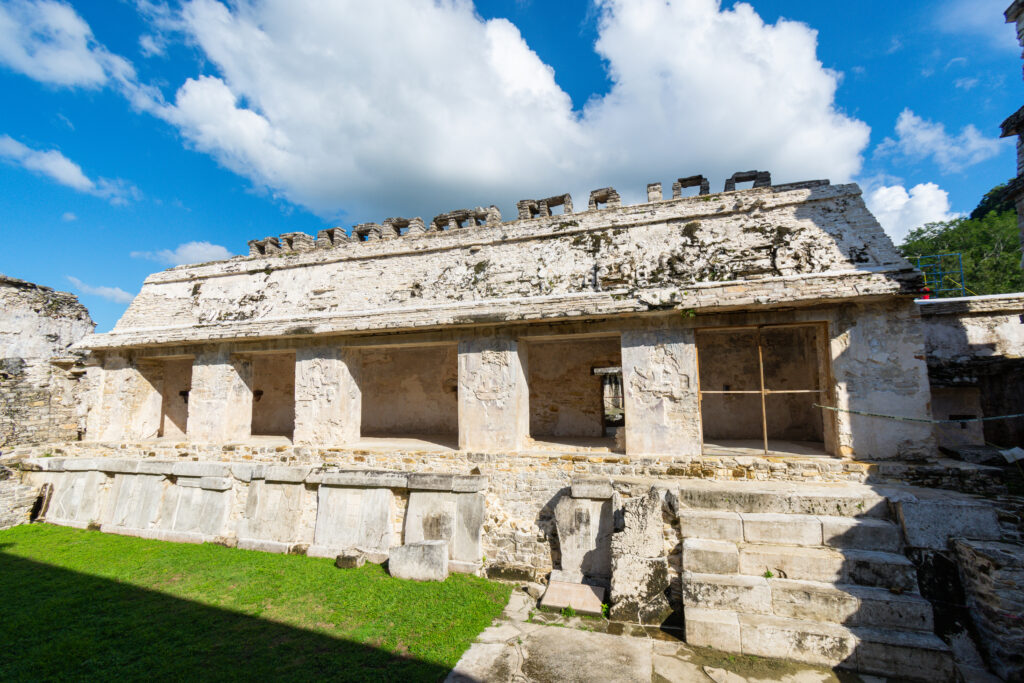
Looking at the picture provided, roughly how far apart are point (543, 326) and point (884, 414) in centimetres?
431

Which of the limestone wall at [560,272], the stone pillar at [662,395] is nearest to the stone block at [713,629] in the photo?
the stone pillar at [662,395]

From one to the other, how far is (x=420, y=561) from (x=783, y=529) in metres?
4.18

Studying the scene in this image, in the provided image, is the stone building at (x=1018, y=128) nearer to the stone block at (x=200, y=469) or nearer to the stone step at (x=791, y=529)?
the stone step at (x=791, y=529)

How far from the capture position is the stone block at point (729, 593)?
164 inches

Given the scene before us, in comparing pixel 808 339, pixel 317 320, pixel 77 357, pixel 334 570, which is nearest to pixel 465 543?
pixel 334 570

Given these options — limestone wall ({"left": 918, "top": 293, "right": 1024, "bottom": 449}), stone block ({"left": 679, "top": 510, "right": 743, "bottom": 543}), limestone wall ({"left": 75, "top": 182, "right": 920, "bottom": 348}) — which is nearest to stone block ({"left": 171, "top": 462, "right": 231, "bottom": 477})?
limestone wall ({"left": 75, "top": 182, "right": 920, "bottom": 348})

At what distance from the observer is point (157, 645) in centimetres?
424

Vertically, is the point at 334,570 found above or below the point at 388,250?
below

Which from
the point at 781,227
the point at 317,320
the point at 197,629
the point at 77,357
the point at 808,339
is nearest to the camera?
the point at 197,629

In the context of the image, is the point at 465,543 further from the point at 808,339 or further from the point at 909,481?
the point at 808,339

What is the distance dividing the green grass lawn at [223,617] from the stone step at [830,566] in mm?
2733

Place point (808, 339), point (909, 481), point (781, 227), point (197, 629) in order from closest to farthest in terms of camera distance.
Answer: point (197, 629), point (909, 481), point (781, 227), point (808, 339)

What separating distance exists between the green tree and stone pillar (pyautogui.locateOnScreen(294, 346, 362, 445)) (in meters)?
25.2

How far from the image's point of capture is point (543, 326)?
6.66 meters
